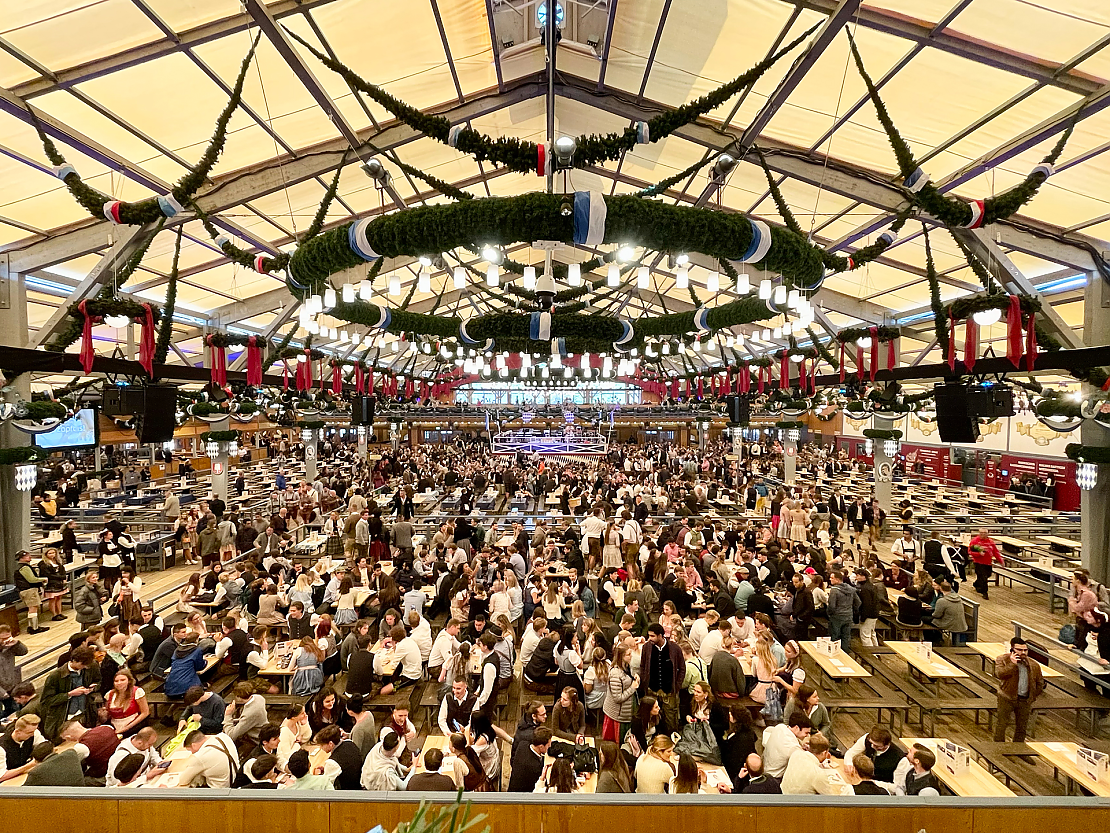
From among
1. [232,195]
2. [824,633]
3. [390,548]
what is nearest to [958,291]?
[824,633]

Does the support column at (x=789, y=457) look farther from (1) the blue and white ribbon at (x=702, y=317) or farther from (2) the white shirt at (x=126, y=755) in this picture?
(2) the white shirt at (x=126, y=755)

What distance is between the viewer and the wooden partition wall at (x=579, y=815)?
2840 mm

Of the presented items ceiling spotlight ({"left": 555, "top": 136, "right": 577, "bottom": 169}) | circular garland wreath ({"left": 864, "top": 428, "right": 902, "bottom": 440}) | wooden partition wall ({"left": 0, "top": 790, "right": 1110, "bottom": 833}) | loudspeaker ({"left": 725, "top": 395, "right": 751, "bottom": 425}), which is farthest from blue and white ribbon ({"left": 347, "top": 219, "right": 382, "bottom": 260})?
circular garland wreath ({"left": 864, "top": 428, "right": 902, "bottom": 440})

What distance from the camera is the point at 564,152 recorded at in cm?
414

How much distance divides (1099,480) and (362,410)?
15.8 m

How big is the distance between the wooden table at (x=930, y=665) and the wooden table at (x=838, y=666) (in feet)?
1.77

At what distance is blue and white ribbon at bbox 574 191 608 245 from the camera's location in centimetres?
384

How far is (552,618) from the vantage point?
7.12 meters

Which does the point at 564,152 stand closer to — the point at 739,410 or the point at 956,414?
the point at 956,414

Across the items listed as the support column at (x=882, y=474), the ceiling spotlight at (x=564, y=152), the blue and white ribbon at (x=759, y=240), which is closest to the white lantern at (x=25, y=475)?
the ceiling spotlight at (x=564, y=152)

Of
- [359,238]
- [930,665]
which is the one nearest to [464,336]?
[359,238]

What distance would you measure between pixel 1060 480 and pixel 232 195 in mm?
23002

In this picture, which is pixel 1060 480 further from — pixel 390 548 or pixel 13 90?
pixel 13 90

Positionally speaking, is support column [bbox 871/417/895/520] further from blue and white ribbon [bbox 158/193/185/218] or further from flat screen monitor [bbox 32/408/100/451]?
flat screen monitor [bbox 32/408/100/451]
